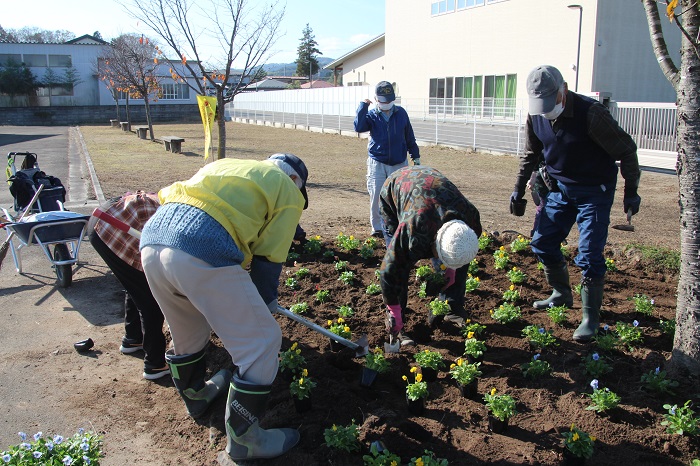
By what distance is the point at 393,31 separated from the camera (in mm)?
35812

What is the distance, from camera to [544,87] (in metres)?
4.01

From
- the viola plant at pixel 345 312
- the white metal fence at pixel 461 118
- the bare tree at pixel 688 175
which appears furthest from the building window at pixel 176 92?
the bare tree at pixel 688 175

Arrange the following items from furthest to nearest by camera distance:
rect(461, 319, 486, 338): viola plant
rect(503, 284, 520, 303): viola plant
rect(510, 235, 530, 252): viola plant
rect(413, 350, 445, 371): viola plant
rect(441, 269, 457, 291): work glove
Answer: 1. rect(510, 235, 530, 252): viola plant
2. rect(503, 284, 520, 303): viola plant
3. rect(441, 269, 457, 291): work glove
4. rect(461, 319, 486, 338): viola plant
5. rect(413, 350, 445, 371): viola plant

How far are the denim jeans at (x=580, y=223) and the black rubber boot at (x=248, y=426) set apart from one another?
2.56m

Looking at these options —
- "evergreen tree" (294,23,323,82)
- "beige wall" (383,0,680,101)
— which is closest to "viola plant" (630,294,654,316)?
"beige wall" (383,0,680,101)

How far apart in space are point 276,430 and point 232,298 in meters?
0.90

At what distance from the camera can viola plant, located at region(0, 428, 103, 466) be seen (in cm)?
240

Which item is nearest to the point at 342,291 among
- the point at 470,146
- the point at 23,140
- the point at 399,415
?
the point at 399,415

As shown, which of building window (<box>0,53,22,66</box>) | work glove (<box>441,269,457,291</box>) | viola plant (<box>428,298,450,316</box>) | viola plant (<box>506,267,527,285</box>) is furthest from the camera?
building window (<box>0,53,22,66</box>)

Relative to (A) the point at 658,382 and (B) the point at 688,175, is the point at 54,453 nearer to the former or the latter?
(A) the point at 658,382

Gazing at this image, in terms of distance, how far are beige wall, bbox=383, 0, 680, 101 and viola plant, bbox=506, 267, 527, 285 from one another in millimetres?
19735

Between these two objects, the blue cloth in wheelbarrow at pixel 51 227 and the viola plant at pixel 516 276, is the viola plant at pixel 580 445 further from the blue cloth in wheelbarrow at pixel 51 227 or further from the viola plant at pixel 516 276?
the blue cloth in wheelbarrow at pixel 51 227

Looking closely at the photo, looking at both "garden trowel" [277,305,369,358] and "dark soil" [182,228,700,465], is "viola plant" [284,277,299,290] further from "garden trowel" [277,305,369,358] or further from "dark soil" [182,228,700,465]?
"garden trowel" [277,305,369,358]

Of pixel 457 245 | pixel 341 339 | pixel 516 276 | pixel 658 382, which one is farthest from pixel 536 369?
pixel 516 276
